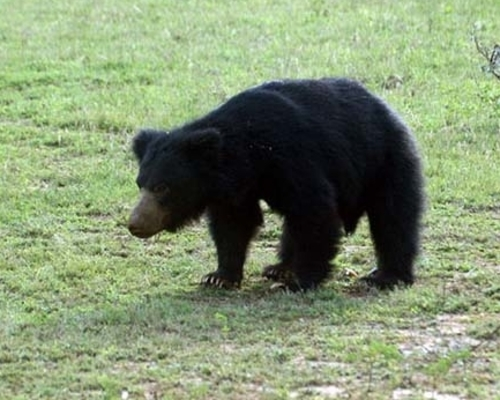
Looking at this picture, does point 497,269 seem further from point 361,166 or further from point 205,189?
point 205,189

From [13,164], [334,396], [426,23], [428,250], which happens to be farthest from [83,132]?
[334,396]

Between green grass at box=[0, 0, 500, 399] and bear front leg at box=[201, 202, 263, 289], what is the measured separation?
0.12m

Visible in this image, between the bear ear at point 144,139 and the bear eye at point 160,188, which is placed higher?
Result: the bear ear at point 144,139

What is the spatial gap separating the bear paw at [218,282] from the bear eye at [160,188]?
66 centimetres

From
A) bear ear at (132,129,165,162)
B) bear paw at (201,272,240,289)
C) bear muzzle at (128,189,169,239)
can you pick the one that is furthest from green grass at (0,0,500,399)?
bear ear at (132,129,165,162)

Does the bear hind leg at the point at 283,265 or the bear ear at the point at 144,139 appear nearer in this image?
the bear ear at the point at 144,139

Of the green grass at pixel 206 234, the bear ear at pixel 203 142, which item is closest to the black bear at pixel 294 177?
the bear ear at pixel 203 142

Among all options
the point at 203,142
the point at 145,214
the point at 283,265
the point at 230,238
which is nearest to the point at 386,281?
the point at 283,265

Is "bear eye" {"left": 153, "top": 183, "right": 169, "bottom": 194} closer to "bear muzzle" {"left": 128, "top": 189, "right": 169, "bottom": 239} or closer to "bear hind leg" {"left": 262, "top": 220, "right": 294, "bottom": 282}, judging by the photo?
"bear muzzle" {"left": 128, "top": 189, "right": 169, "bottom": 239}

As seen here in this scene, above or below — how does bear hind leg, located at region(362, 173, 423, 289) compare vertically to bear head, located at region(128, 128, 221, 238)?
below

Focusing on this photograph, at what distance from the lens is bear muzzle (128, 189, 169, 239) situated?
8148 mm

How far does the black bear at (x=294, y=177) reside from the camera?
8172mm

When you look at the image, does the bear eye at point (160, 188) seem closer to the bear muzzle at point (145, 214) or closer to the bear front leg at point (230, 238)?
the bear muzzle at point (145, 214)

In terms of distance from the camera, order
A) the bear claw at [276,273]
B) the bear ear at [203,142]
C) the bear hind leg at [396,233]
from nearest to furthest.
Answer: the bear ear at [203,142] < the bear hind leg at [396,233] < the bear claw at [276,273]
